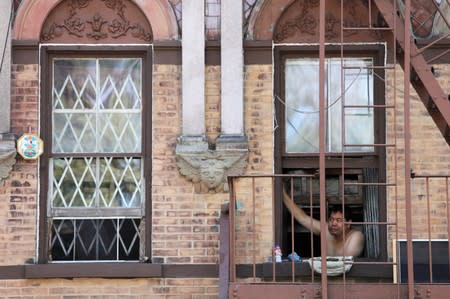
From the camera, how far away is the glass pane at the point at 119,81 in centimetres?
947

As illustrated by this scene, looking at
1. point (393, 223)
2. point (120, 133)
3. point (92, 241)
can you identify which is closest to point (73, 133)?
point (120, 133)

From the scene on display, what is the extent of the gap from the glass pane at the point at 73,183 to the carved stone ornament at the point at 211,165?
90 centimetres

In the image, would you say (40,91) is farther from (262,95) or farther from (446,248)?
(446,248)

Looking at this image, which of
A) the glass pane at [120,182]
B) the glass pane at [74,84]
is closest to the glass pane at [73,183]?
the glass pane at [120,182]

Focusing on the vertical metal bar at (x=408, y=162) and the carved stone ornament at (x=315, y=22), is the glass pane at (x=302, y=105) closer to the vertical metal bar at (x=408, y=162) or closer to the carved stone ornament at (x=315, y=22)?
the carved stone ornament at (x=315, y=22)

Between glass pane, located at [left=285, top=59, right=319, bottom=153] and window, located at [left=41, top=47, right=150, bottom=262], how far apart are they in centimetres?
139

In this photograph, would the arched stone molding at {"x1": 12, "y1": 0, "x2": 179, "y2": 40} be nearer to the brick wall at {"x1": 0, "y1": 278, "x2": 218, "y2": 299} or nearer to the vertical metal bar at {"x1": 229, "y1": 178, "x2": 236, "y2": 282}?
the vertical metal bar at {"x1": 229, "y1": 178, "x2": 236, "y2": 282}

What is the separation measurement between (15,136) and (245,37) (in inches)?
92.2

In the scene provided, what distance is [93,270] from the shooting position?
911cm

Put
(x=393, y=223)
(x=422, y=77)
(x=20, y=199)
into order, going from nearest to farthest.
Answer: (x=393, y=223) < (x=422, y=77) < (x=20, y=199)

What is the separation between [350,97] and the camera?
9.52 metres

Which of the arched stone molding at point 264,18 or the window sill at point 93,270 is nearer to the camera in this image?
the window sill at point 93,270

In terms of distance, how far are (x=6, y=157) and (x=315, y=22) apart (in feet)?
10.4

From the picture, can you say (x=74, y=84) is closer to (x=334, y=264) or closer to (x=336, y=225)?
(x=336, y=225)
